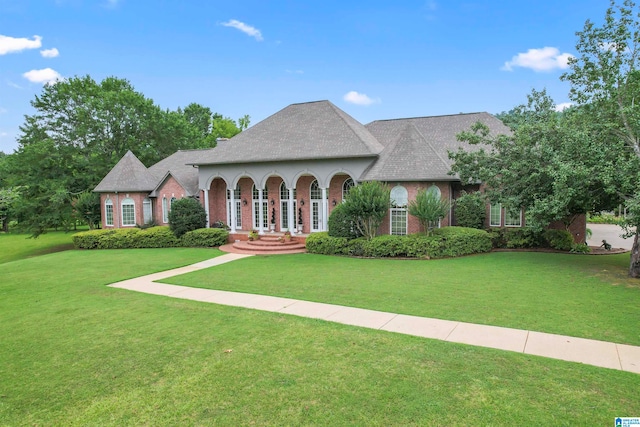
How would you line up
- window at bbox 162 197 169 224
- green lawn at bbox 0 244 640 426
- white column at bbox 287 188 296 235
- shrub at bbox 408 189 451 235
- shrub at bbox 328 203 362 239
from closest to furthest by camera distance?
green lawn at bbox 0 244 640 426
shrub at bbox 408 189 451 235
shrub at bbox 328 203 362 239
white column at bbox 287 188 296 235
window at bbox 162 197 169 224

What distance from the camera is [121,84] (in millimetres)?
41000

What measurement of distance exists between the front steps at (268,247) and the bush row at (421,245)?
8.09 ft

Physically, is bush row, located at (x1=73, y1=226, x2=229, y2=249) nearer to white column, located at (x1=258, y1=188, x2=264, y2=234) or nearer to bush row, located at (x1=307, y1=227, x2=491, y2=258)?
white column, located at (x1=258, y1=188, x2=264, y2=234)

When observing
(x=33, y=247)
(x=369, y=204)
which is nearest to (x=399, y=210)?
(x=369, y=204)

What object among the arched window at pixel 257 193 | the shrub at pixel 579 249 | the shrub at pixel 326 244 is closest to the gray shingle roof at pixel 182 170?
the arched window at pixel 257 193

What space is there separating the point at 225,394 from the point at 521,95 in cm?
2068

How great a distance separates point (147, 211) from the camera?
27328 mm

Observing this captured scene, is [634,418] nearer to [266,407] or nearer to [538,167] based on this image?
[266,407]

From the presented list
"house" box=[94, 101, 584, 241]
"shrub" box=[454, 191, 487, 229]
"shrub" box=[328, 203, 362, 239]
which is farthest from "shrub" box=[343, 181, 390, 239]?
"shrub" box=[454, 191, 487, 229]

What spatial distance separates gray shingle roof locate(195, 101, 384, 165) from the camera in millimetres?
21812

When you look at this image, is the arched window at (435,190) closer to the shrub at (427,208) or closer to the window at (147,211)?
the shrub at (427,208)

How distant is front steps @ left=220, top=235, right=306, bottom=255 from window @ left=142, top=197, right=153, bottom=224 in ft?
26.6

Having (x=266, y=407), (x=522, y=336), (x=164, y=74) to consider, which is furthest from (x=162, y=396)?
(x=164, y=74)

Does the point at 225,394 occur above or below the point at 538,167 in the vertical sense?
below
